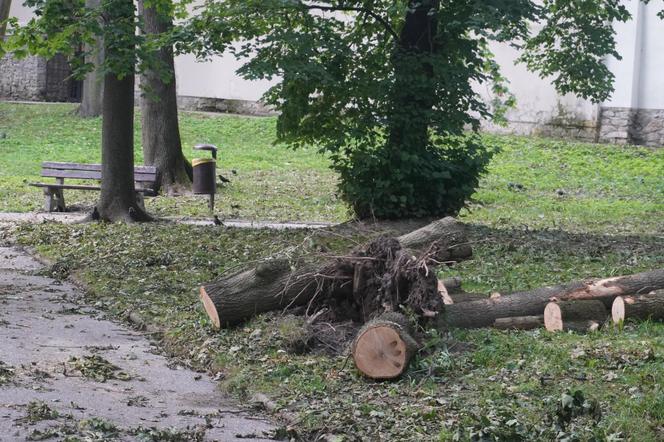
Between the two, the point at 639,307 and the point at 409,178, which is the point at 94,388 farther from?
the point at 409,178

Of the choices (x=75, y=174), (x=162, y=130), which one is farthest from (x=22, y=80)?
(x=75, y=174)

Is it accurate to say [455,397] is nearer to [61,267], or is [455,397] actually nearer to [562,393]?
[562,393]

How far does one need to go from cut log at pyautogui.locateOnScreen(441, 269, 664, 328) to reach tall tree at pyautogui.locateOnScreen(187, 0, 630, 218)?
196 inches

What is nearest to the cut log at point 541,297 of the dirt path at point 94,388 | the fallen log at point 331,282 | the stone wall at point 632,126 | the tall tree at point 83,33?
the fallen log at point 331,282

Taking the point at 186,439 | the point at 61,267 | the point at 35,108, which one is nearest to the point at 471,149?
the point at 61,267

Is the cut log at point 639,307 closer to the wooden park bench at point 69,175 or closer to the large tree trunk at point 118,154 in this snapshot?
the large tree trunk at point 118,154

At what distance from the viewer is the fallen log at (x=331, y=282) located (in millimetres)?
8109

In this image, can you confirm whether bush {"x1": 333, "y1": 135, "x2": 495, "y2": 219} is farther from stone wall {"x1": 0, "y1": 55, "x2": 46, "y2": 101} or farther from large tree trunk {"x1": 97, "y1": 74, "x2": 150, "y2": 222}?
stone wall {"x1": 0, "y1": 55, "x2": 46, "y2": 101}

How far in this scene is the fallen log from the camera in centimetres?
811

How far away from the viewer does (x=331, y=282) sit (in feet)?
28.1

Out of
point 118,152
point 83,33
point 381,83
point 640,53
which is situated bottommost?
point 118,152

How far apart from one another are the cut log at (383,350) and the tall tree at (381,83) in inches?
252

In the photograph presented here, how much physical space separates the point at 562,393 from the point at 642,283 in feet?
9.12

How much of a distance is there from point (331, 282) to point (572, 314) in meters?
1.92
